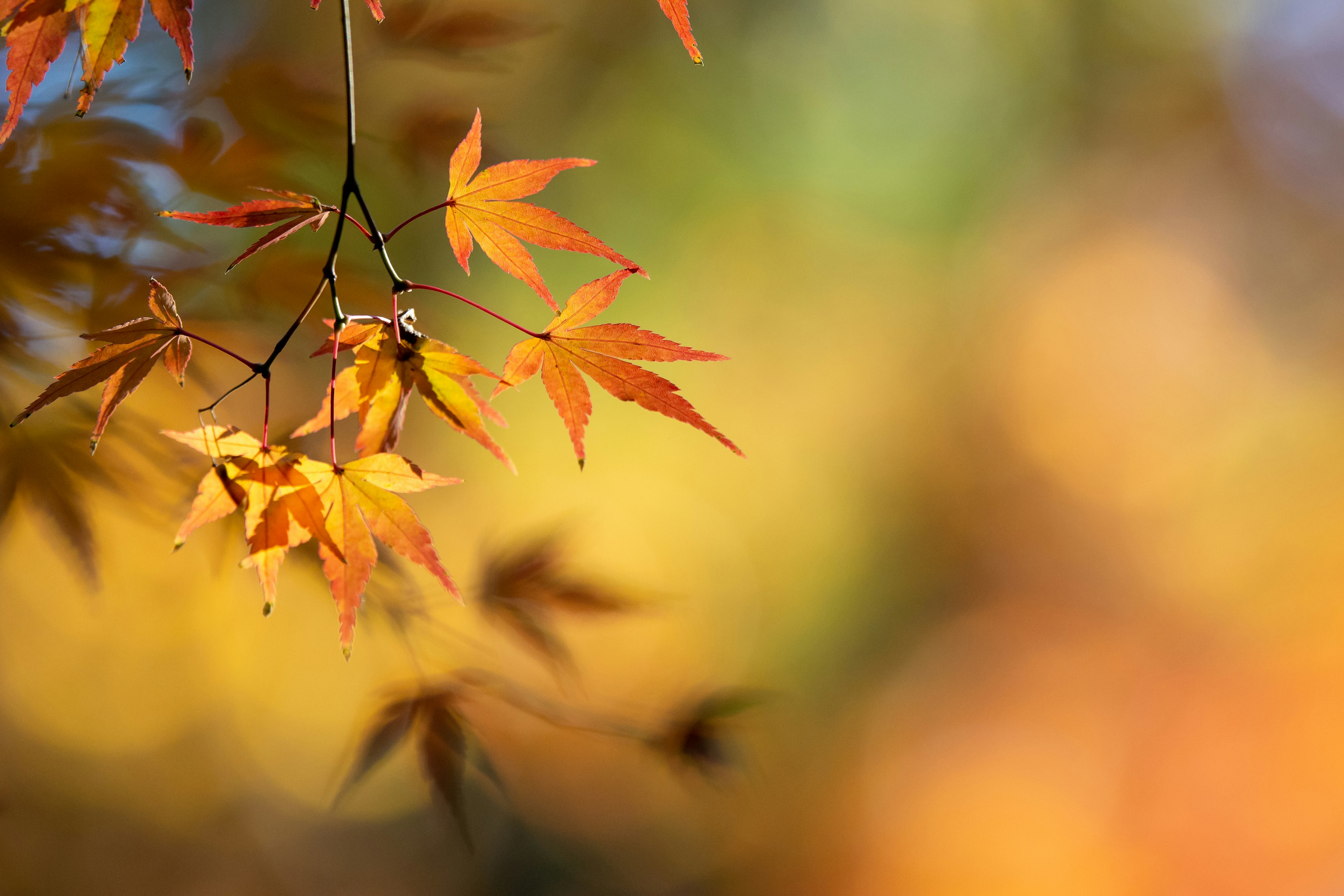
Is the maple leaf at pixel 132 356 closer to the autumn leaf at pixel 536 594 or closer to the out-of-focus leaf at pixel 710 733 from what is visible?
the autumn leaf at pixel 536 594

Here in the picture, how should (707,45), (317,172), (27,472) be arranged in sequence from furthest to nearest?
(707,45) < (317,172) < (27,472)

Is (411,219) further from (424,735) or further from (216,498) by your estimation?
(424,735)

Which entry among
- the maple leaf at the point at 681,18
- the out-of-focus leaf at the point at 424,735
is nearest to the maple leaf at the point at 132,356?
the maple leaf at the point at 681,18

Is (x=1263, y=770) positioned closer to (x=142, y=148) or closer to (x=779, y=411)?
(x=779, y=411)

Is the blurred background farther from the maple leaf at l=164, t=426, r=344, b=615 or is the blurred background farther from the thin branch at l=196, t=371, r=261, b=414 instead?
the maple leaf at l=164, t=426, r=344, b=615

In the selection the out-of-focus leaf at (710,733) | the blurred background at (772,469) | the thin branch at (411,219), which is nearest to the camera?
the thin branch at (411,219)

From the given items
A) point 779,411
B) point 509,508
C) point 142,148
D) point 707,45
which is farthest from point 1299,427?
point 142,148

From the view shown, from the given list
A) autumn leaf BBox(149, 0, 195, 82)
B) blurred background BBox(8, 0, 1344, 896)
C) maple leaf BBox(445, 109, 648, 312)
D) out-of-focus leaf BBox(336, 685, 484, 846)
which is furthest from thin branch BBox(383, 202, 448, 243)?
out-of-focus leaf BBox(336, 685, 484, 846)
